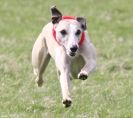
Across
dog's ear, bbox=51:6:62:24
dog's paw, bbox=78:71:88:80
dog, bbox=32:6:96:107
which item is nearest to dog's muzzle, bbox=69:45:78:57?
dog, bbox=32:6:96:107

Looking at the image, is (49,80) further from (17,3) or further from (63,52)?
(17,3)

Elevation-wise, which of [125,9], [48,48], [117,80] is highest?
[48,48]

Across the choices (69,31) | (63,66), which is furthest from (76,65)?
(69,31)

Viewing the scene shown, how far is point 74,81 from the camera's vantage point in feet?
35.1

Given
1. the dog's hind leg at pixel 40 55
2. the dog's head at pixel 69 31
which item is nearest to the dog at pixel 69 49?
the dog's head at pixel 69 31

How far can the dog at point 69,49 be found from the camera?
297 inches

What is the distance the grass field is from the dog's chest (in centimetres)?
56

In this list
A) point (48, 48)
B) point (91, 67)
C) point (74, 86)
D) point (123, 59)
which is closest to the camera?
point (91, 67)

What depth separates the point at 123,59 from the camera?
41.7 feet

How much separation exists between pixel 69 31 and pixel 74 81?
3.12 meters

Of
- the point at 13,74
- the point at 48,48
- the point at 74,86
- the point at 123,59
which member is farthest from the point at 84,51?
the point at 123,59

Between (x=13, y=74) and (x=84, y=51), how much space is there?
3.11m

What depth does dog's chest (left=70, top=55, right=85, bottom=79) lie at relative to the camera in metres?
8.05

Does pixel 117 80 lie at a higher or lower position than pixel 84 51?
lower
